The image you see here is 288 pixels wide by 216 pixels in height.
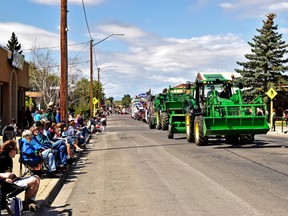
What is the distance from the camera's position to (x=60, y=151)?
1216 cm

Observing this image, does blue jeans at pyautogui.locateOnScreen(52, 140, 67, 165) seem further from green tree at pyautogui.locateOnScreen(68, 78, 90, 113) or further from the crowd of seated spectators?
green tree at pyautogui.locateOnScreen(68, 78, 90, 113)

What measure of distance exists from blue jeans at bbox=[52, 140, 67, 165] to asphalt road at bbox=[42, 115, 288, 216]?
0.48m

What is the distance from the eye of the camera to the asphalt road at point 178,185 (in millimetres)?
7570

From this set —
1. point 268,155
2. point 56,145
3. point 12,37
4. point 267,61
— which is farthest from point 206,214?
point 12,37

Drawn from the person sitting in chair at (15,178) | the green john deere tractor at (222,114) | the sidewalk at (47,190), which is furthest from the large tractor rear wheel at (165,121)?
the person sitting in chair at (15,178)

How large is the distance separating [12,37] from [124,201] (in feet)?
301

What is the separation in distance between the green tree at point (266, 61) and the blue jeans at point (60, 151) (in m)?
42.9

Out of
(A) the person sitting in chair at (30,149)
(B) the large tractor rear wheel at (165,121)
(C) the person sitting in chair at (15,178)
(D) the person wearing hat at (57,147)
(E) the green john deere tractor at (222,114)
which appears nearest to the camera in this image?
(C) the person sitting in chair at (15,178)

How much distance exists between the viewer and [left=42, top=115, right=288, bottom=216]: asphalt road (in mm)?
7570

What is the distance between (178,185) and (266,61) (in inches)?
1783

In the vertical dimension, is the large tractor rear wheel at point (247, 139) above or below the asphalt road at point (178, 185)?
above

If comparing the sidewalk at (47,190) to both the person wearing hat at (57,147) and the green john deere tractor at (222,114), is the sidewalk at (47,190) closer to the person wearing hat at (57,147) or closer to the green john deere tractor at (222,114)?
the person wearing hat at (57,147)

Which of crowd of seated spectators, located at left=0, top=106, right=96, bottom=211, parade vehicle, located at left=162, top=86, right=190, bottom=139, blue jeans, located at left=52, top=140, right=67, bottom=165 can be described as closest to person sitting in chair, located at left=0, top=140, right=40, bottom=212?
crowd of seated spectators, located at left=0, top=106, right=96, bottom=211

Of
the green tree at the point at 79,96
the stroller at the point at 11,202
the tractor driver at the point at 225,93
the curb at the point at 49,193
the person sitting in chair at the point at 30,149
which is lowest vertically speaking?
the curb at the point at 49,193
